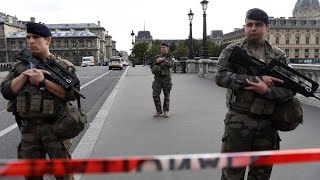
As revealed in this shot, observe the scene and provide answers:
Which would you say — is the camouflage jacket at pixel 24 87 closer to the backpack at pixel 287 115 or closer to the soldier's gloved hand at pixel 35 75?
the soldier's gloved hand at pixel 35 75

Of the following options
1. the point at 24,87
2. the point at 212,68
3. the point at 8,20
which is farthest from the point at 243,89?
the point at 8,20

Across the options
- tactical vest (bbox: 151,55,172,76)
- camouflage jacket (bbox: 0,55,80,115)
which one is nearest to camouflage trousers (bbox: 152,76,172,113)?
tactical vest (bbox: 151,55,172,76)

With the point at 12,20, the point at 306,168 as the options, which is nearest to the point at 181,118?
the point at 306,168

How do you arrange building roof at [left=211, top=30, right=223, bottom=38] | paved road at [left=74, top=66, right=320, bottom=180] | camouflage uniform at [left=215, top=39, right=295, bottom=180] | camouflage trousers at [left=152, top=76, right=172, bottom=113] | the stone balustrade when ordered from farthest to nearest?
building roof at [left=211, top=30, right=223, bottom=38], the stone balustrade, camouflage trousers at [left=152, top=76, right=172, bottom=113], paved road at [left=74, top=66, right=320, bottom=180], camouflage uniform at [left=215, top=39, right=295, bottom=180]

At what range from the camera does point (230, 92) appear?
3.55 meters

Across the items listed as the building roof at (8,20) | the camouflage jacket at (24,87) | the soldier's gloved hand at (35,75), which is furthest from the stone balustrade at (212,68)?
the building roof at (8,20)

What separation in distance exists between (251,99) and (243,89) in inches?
4.6

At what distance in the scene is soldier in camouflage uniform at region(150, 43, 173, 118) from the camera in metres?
9.33

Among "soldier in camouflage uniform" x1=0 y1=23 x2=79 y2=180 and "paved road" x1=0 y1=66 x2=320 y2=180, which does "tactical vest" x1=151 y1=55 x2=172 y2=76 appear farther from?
"soldier in camouflage uniform" x1=0 y1=23 x2=79 y2=180

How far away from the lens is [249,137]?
11.3 feet

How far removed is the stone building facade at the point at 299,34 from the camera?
431ft

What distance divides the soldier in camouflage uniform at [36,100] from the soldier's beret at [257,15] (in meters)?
1.70

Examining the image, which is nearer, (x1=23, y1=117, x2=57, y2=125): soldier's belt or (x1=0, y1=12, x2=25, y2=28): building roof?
(x1=23, y1=117, x2=57, y2=125): soldier's belt

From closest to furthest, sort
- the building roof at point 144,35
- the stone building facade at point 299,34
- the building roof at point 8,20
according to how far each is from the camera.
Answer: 1. the stone building facade at point 299,34
2. the building roof at point 8,20
3. the building roof at point 144,35
